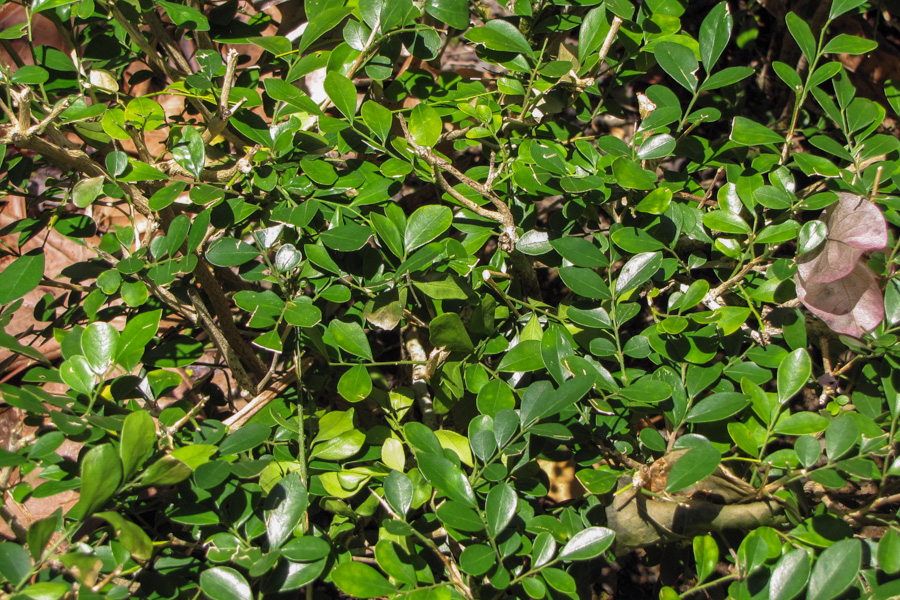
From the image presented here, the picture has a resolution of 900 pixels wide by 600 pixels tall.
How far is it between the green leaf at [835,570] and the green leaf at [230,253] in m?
0.84

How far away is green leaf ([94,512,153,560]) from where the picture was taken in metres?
0.69

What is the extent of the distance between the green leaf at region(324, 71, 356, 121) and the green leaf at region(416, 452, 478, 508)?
0.54m

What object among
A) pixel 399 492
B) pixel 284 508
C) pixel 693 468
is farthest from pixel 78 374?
pixel 693 468

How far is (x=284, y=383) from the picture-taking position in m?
1.11

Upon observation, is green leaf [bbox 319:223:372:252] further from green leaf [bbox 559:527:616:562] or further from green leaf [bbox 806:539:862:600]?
green leaf [bbox 806:539:862:600]

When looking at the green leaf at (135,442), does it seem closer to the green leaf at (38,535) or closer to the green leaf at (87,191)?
the green leaf at (38,535)

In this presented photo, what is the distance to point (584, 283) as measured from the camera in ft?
3.16

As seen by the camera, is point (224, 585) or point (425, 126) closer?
point (224, 585)

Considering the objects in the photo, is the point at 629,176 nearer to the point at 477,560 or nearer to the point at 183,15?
the point at 477,560

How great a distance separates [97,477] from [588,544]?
0.58 m

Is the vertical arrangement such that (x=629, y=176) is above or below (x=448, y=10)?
below

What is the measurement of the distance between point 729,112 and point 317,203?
45.4 inches

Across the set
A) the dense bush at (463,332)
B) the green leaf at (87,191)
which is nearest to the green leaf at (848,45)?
the dense bush at (463,332)

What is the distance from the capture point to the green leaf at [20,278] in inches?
36.6
